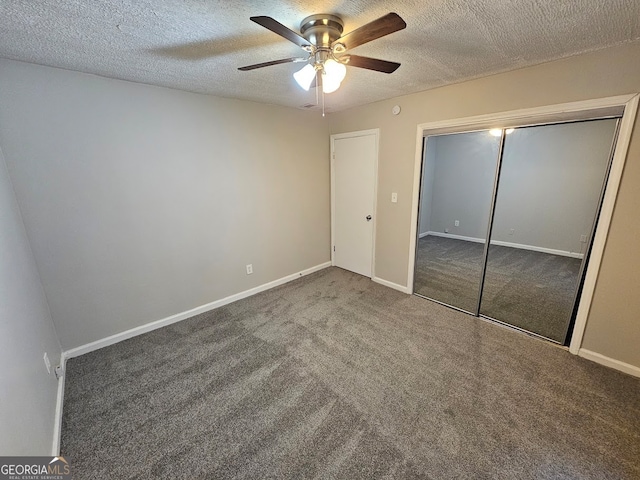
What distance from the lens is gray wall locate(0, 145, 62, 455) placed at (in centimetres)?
113

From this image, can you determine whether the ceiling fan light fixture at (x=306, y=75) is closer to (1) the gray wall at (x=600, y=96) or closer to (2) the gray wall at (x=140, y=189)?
(2) the gray wall at (x=140, y=189)

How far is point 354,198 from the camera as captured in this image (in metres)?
3.77

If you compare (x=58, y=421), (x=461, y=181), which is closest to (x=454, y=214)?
(x=461, y=181)

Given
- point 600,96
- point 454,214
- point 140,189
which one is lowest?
point 454,214

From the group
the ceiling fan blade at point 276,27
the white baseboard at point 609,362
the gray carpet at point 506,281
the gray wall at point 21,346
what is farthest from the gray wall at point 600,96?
the gray wall at point 21,346

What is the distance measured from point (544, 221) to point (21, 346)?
4108 mm

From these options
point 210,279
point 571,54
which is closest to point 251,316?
point 210,279

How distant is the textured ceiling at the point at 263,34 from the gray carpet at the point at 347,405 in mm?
2335

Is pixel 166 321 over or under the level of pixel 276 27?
under

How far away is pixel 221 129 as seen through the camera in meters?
2.81

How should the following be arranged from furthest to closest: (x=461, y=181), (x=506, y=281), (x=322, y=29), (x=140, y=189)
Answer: (x=461, y=181) < (x=506, y=281) < (x=140, y=189) < (x=322, y=29)

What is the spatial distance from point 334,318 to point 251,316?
929 mm

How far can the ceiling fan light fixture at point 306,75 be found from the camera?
153 cm

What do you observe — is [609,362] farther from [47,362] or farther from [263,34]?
[47,362]
